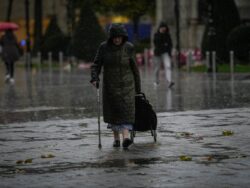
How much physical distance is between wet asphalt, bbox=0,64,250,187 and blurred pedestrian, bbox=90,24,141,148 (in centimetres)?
37

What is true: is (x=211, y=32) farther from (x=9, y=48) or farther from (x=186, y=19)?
(x=186, y=19)

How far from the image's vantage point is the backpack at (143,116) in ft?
44.9

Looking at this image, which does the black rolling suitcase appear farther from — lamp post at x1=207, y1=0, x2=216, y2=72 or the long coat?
lamp post at x1=207, y1=0, x2=216, y2=72

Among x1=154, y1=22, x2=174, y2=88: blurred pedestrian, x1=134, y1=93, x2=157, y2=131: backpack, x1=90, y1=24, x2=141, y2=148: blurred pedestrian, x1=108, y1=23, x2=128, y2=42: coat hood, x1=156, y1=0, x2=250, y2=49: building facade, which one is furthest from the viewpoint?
x1=156, y1=0, x2=250, y2=49: building facade

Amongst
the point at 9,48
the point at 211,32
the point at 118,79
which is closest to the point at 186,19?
the point at 211,32

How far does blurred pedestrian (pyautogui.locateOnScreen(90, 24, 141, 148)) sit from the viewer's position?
13.2 meters

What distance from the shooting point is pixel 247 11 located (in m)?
55.8

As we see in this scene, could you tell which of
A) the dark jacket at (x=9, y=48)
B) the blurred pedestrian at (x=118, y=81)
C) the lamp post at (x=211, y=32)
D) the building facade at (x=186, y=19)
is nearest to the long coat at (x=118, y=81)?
the blurred pedestrian at (x=118, y=81)

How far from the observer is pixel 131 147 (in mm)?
13180

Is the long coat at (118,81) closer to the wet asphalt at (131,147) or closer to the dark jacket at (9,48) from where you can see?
the wet asphalt at (131,147)

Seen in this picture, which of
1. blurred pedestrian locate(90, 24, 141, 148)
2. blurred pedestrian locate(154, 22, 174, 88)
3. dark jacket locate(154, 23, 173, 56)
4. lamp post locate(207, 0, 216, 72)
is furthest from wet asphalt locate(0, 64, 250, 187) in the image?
lamp post locate(207, 0, 216, 72)

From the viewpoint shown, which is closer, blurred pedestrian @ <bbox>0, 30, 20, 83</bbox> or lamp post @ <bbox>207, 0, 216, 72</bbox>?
blurred pedestrian @ <bbox>0, 30, 20, 83</bbox>

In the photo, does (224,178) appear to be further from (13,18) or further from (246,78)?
(13,18)

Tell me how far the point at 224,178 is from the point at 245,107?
9.70 meters
